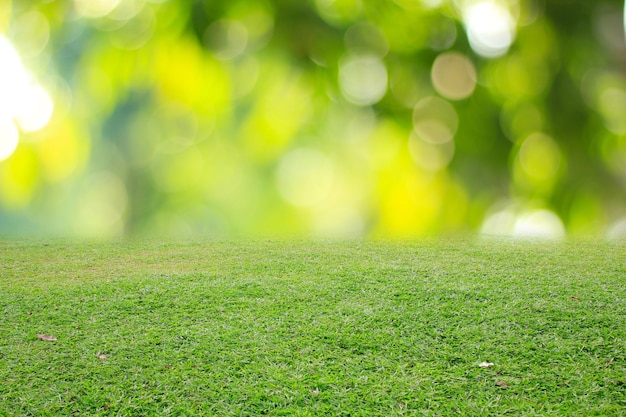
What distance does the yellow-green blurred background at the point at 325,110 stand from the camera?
0.89 m

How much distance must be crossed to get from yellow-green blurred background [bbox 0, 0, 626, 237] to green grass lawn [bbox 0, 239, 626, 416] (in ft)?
6.09

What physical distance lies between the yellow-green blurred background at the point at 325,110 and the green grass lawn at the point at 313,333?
1.86m

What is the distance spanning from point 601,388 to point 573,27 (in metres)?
2.63

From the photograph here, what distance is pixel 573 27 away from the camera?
33.9 inches

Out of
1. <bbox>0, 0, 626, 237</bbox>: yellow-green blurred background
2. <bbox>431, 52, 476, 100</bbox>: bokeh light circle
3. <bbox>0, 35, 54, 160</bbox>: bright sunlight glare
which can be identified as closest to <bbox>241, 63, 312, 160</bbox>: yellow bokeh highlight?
<bbox>0, 0, 626, 237</bbox>: yellow-green blurred background

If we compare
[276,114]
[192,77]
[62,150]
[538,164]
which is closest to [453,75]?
[538,164]

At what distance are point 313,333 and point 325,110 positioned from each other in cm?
262

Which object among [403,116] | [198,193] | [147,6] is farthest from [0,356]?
[403,116]

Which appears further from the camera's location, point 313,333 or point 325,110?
point 313,333

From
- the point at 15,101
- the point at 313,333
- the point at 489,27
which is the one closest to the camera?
the point at 489,27

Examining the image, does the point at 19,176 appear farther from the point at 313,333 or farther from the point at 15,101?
the point at 313,333

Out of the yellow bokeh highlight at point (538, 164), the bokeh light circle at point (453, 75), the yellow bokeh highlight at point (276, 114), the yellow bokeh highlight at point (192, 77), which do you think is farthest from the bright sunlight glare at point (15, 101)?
the yellow bokeh highlight at point (538, 164)

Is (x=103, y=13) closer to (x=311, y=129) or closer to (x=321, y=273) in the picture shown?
(x=311, y=129)

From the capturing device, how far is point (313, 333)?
136 inches
